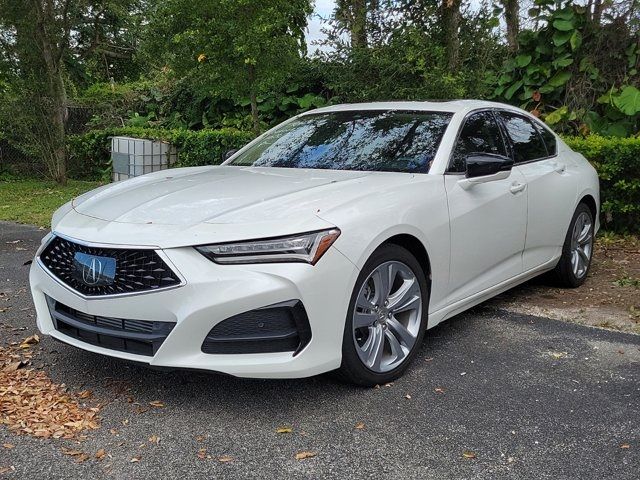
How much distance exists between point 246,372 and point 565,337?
236 centimetres

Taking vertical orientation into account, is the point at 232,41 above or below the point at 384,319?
above

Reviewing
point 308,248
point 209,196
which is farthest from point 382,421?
point 209,196

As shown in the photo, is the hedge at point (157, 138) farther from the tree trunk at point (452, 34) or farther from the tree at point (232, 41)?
the tree trunk at point (452, 34)

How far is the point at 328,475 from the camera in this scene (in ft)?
8.82

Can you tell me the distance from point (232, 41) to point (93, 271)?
5.75 m

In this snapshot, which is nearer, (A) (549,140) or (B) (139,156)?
(A) (549,140)

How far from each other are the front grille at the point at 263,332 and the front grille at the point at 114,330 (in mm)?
220

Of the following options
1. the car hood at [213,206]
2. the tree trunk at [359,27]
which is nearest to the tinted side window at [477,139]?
the car hood at [213,206]

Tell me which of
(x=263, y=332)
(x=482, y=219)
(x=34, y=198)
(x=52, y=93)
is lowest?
(x=34, y=198)

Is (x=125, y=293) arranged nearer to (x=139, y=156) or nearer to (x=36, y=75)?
(x=139, y=156)

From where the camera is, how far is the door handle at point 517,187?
14.9 feet

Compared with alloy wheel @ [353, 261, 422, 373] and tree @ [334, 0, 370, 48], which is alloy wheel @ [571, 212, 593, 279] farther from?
tree @ [334, 0, 370, 48]

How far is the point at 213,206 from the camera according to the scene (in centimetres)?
336

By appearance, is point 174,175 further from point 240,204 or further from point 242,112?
point 242,112
